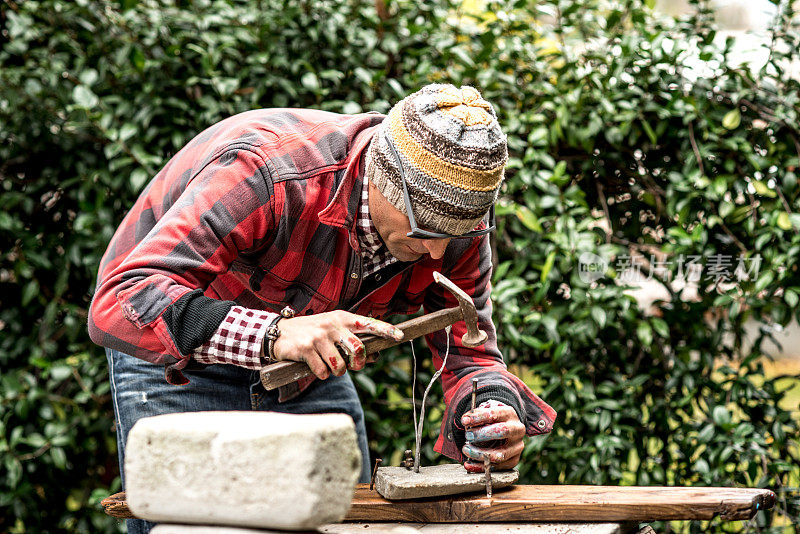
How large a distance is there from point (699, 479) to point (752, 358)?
521 mm

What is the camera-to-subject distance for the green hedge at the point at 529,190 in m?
2.87

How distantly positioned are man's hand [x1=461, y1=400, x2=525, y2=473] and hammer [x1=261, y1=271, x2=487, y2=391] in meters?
0.18

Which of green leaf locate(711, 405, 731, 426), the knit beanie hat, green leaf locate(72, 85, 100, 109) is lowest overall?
green leaf locate(711, 405, 731, 426)

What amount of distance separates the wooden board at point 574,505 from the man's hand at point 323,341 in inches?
15.5

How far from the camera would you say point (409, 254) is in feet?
6.15

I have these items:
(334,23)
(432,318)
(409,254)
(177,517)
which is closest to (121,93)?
(334,23)

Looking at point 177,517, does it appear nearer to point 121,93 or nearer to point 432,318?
point 432,318

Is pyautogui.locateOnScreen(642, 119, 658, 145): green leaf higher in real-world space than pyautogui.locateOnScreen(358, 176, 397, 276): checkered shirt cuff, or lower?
lower

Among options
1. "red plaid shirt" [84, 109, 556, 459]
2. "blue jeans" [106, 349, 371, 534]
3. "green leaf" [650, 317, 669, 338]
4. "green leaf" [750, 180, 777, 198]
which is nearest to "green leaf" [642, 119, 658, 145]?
"green leaf" [750, 180, 777, 198]

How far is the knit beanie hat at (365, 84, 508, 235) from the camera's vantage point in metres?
1.64

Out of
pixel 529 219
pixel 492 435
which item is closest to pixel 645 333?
pixel 529 219

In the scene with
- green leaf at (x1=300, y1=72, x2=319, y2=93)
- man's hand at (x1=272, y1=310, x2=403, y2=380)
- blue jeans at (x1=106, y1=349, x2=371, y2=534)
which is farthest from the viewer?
green leaf at (x1=300, y1=72, x2=319, y2=93)

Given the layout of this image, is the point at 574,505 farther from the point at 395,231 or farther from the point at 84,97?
the point at 84,97

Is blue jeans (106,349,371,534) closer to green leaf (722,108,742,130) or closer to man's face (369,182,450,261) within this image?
man's face (369,182,450,261)
